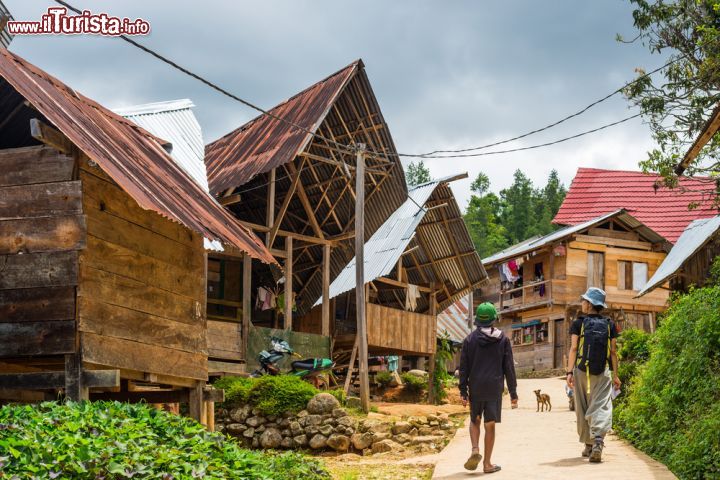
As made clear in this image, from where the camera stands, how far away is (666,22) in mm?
17625

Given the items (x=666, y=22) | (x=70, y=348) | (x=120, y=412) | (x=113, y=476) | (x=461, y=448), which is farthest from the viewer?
(x=666, y=22)

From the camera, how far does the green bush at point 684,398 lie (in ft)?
32.4

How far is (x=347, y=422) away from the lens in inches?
629

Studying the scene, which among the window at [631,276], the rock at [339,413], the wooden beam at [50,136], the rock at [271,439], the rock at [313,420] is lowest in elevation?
the rock at [271,439]

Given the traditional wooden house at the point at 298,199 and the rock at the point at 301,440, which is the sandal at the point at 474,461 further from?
the traditional wooden house at the point at 298,199

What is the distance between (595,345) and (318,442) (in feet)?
23.1

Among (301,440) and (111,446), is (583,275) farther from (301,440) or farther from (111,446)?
(111,446)

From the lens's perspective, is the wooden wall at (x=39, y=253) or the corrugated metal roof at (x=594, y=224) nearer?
the wooden wall at (x=39, y=253)

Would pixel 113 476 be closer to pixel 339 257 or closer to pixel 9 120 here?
pixel 9 120

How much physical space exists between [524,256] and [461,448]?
2624 centimetres

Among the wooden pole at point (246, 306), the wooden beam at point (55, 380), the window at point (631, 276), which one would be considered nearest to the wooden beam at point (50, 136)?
the wooden beam at point (55, 380)

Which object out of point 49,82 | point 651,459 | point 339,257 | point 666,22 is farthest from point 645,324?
point 49,82

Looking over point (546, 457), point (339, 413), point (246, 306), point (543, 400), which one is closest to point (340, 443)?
point (339, 413)

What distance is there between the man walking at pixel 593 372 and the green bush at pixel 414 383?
53.6 feet
